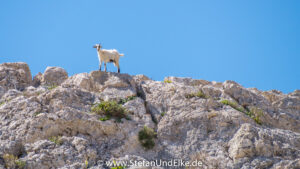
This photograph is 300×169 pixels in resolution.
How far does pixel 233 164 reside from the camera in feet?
44.7

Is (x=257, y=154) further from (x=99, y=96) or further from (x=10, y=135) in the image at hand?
(x=10, y=135)

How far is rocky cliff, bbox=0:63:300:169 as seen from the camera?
43.2 feet

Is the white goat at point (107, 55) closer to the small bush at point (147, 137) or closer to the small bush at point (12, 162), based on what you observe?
the small bush at point (147, 137)

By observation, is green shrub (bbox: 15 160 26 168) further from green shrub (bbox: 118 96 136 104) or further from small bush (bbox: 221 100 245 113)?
small bush (bbox: 221 100 245 113)

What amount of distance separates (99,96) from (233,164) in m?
7.21

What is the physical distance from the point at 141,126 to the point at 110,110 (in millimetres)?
1534

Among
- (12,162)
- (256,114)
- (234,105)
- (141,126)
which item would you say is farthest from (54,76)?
(256,114)

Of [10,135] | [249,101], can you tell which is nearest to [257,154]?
[249,101]

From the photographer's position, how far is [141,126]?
1543cm

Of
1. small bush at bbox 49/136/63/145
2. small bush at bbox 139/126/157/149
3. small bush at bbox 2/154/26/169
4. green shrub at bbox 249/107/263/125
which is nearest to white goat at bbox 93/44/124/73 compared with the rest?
small bush at bbox 139/126/157/149

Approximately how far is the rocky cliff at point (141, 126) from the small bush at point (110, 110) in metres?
0.04

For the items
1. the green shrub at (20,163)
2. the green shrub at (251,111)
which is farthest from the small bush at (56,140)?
the green shrub at (251,111)

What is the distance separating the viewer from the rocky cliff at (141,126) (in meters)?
13.2

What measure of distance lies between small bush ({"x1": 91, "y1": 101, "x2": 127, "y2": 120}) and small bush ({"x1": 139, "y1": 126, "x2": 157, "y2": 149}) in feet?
3.95
